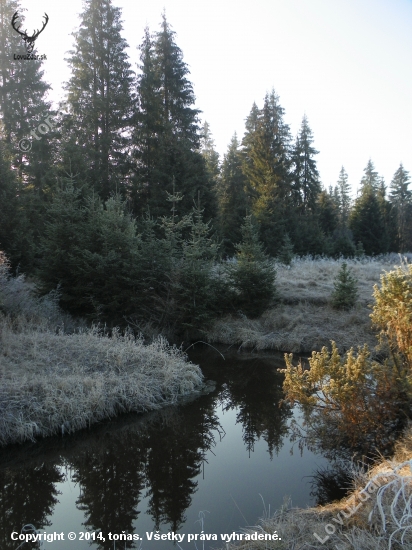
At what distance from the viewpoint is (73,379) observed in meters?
8.87

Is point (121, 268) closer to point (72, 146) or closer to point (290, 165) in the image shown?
point (72, 146)

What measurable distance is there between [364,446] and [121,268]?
962 cm

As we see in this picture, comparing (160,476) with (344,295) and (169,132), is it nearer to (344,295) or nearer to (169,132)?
(344,295)

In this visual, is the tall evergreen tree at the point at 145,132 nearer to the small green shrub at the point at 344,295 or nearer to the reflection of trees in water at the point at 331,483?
the small green shrub at the point at 344,295

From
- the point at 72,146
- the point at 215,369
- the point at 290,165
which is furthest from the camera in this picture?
the point at 290,165

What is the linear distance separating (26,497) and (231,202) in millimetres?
23458

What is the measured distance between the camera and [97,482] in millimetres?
6625

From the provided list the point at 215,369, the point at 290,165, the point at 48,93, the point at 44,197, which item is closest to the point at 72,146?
the point at 44,197

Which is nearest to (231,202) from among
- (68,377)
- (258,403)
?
(258,403)

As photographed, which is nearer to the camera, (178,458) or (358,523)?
(358,523)

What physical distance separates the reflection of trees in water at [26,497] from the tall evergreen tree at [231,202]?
18198 mm

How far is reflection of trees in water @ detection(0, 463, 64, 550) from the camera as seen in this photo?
5594mm

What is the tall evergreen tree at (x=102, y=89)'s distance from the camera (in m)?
23.4

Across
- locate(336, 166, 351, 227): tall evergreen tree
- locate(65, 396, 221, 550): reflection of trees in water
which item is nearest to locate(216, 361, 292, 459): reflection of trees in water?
locate(65, 396, 221, 550): reflection of trees in water
